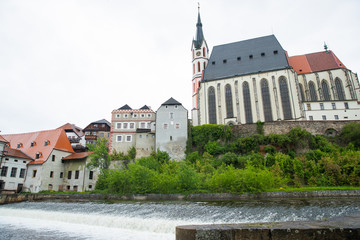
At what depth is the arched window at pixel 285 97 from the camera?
44281mm

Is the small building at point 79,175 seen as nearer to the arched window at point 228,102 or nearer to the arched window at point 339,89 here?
the arched window at point 228,102

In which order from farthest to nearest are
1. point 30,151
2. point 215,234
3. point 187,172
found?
point 30,151, point 187,172, point 215,234

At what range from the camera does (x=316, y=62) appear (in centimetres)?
5147

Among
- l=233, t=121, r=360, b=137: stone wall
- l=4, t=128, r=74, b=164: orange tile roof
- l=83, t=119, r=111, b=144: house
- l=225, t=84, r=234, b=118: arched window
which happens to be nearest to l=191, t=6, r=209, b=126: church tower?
l=225, t=84, r=234, b=118: arched window

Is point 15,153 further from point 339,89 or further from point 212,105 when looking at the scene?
point 339,89

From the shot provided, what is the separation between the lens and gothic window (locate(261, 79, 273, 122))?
45.5m

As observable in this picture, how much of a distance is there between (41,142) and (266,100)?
3974 cm

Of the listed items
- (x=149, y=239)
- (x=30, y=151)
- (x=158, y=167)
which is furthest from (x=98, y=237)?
(x=30, y=151)

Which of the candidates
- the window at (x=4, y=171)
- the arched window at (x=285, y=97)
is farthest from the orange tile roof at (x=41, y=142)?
the arched window at (x=285, y=97)

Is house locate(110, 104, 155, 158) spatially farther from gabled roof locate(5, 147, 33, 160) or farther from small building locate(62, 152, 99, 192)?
gabled roof locate(5, 147, 33, 160)

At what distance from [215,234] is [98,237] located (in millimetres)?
8163

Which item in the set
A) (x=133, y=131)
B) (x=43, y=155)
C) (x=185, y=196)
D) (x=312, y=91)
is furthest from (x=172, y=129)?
A: (x=312, y=91)

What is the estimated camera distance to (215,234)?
358cm

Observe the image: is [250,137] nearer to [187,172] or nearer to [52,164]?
[187,172]
